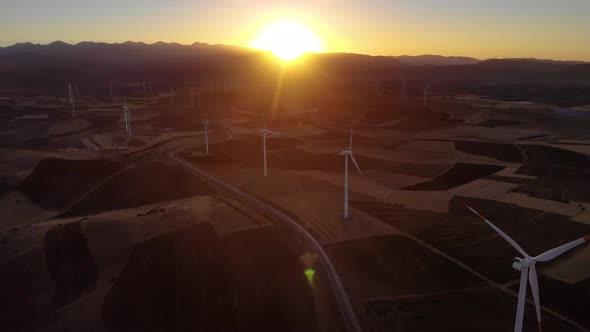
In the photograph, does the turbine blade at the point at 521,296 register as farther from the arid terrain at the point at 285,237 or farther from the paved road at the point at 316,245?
the paved road at the point at 316,245

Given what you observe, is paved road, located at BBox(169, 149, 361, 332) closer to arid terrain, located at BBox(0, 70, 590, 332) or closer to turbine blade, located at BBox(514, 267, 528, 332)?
arid terrain, located at BBox(0, 70, 590, 332)

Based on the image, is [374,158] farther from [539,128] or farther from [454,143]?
[539,128]

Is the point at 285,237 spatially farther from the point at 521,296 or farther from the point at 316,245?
the point at 521,296

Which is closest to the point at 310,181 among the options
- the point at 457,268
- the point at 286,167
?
the point at 286,167

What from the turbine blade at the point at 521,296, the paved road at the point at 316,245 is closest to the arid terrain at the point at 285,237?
the paved road at the point at 316,245

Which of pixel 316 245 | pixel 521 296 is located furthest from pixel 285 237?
pixel 521 296

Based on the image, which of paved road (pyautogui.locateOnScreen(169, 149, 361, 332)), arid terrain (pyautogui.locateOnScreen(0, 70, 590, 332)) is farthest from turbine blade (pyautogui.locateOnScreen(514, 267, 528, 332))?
paved road (pyautogui.locateOnScreen(169, 149, 361, 332))

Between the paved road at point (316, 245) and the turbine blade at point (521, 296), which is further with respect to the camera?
the paved road at point (316, 245)

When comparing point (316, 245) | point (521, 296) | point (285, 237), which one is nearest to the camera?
point (521, 296)
